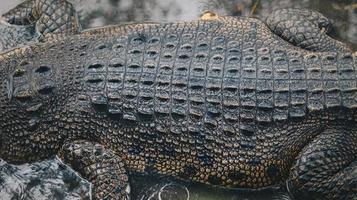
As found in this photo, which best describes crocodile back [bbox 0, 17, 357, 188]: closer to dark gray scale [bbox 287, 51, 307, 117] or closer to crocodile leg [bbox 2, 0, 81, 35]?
dark gray scale [bbox 287, 51, 307, 117]

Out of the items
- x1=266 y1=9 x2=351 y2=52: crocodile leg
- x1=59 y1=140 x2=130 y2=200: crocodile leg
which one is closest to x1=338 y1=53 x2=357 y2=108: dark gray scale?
x1=266 y1=9 x2=351 y2=52: crocodile leg

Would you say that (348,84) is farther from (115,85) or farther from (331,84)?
(115,85)

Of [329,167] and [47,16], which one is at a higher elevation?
[47,16]

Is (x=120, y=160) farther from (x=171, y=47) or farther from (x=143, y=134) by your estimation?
(x=171, y=47)

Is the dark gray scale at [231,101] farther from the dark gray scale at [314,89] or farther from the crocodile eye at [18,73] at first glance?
the crocodile eye at [18,73]

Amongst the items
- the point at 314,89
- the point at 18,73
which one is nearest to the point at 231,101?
the point at 314,89

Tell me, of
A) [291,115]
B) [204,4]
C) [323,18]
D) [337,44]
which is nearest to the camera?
[291,115]

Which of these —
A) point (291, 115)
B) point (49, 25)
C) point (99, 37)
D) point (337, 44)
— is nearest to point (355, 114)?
point (291, 115)
